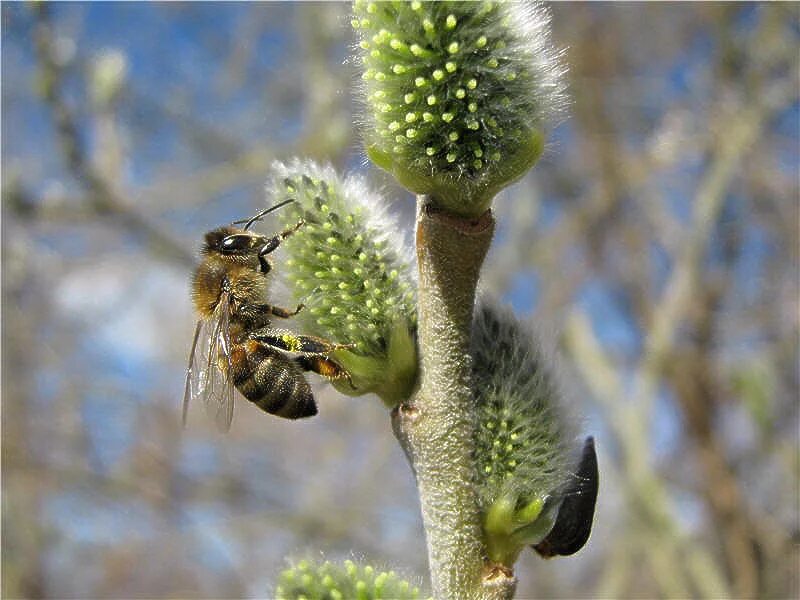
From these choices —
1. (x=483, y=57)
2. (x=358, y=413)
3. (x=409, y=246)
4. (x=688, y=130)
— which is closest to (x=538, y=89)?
(x=483, y=57)

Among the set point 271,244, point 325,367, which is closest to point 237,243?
point 271,244

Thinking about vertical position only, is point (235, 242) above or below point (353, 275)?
above

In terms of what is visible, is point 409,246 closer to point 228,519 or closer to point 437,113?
point 437,113

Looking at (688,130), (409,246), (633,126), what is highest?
(633,126)

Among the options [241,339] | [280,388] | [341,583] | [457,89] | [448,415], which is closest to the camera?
[457,89]

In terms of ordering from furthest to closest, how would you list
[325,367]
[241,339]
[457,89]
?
[241,339]
[325,367]
[457,89]

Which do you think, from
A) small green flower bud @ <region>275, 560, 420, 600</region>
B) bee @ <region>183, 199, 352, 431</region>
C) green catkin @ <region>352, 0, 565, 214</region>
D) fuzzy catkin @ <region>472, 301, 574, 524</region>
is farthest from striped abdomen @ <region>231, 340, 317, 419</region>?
green catkin @ <region>352, 0, 565, 214</region>

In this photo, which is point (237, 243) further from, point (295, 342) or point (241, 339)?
point (295, 342)

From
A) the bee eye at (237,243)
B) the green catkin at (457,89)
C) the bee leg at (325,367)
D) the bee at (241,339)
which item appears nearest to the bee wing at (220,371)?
the bee at (241,339)
